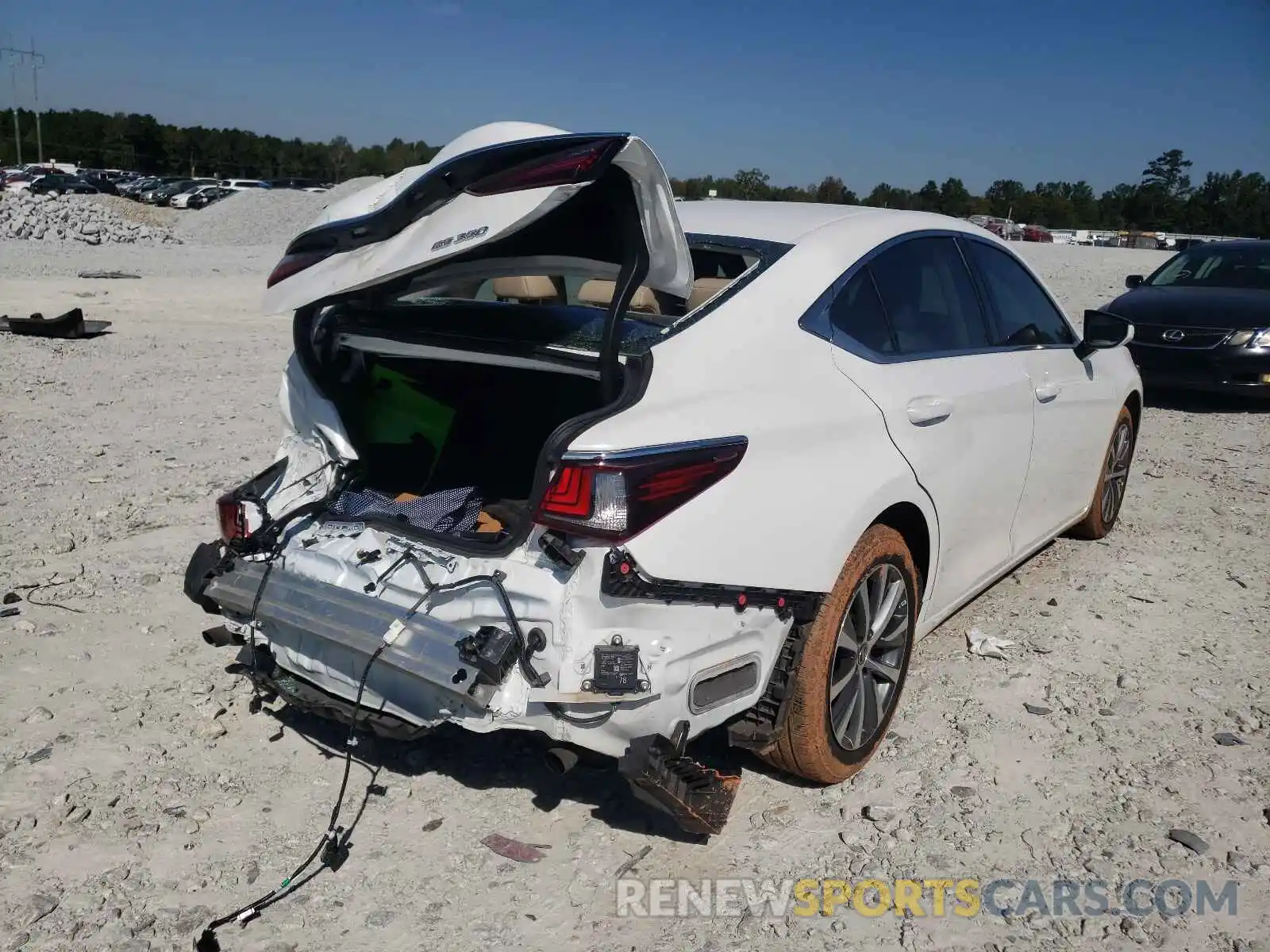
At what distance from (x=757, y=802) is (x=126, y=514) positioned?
401 centimetres

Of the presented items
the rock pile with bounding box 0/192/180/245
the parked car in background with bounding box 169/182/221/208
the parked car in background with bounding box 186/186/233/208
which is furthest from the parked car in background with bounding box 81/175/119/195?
the rock pile with bounding box 0/192/180/245

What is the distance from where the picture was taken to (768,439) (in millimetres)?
2941

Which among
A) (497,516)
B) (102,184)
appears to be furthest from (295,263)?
(102,184)

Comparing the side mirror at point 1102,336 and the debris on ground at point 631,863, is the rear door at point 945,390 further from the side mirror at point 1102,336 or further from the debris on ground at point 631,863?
the debris on ground at point 631,863

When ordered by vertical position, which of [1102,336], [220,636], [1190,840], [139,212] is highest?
[1102,336]

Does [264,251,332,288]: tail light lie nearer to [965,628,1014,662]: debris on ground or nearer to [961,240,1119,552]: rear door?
[961,240,1119,552]: rear door

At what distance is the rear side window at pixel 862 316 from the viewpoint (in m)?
3.43

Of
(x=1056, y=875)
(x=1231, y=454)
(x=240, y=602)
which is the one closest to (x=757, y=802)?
(x=1056, y=875)

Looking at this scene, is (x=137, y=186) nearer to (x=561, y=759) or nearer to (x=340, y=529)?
(x=340, y=529)

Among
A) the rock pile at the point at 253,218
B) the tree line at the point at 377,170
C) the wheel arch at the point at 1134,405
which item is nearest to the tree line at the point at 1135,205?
A: the tree line at the point at 377,170

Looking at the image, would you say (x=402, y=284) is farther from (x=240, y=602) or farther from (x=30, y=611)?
(x=30, y=611)

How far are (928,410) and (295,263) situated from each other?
2.10 meters

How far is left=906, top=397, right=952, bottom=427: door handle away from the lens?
351 centimetres

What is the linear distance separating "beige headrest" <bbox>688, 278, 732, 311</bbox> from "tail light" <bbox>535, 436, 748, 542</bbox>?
1.02 meters
